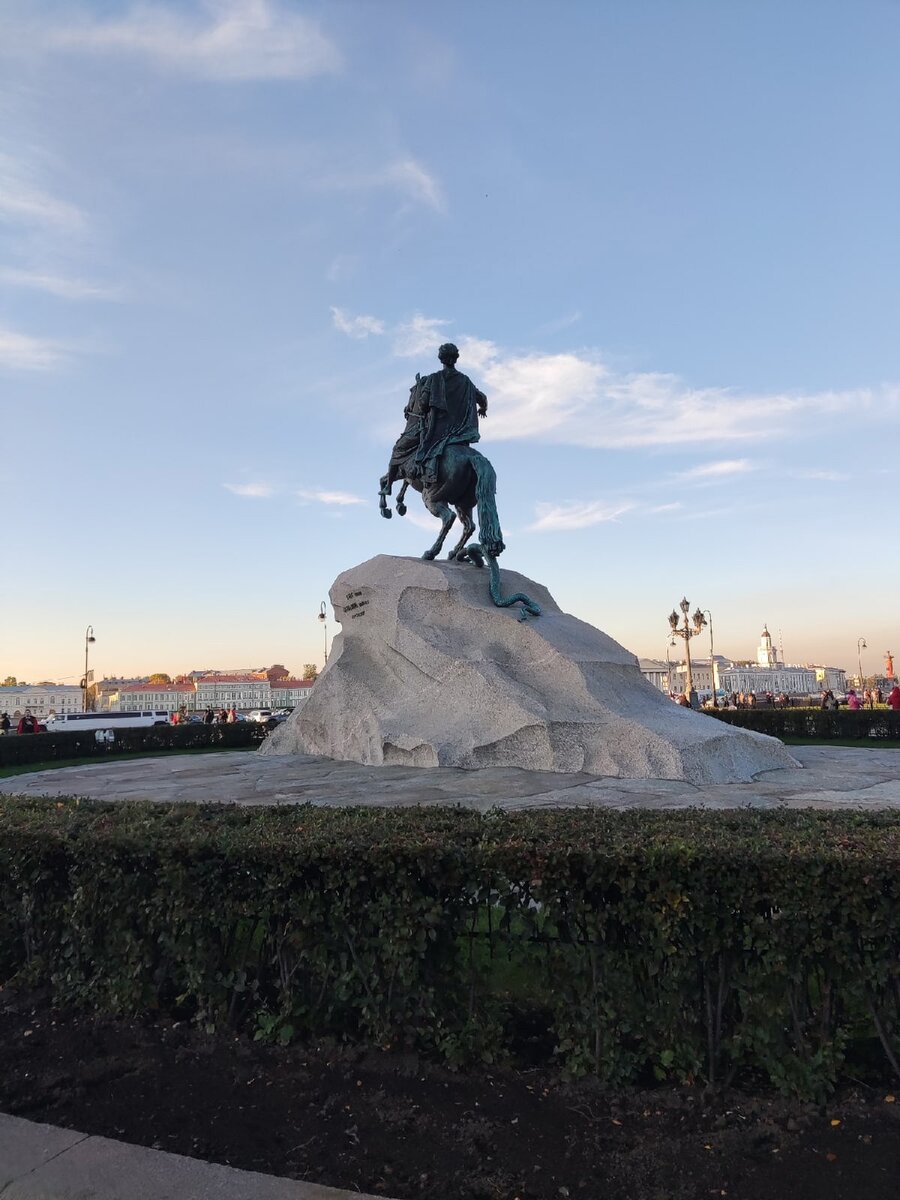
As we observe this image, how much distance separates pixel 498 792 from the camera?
7.93 meters

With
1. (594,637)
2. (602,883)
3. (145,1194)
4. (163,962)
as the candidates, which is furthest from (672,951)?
(594,637)

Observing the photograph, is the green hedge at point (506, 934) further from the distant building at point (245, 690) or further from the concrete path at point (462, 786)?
the distant building at point (245, 690)

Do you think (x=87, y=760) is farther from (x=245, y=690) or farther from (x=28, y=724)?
(x=245, y=690)

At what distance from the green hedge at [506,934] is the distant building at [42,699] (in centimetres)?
13994

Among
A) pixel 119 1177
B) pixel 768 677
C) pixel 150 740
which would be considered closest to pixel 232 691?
pixel 768 677

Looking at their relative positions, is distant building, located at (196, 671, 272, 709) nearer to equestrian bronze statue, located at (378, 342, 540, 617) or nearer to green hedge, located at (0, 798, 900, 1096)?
equestrian bronze statue, located at (378, 342, 540, 617)

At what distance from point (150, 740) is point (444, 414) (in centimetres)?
1228

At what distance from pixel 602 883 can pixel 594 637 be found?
852 centimetres

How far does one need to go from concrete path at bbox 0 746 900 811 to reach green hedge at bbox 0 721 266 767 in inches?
288

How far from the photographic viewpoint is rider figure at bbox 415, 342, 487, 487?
12.6 m

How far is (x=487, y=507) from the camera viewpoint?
39.3ft

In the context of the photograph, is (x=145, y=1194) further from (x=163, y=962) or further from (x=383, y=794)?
(x=383, y=794)

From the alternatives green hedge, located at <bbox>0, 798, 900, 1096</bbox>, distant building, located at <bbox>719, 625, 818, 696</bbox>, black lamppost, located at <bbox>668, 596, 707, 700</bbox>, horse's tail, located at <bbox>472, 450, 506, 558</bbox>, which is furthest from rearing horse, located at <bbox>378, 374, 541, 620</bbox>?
distant building, located at <bbox>719, 625, 818, 696</bbox>

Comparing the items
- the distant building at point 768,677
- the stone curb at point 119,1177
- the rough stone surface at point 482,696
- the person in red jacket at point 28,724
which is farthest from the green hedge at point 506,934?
the distant building at point 768,677
